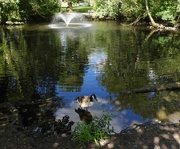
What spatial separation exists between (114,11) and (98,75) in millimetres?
35153

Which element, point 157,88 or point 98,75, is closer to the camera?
point 157,88

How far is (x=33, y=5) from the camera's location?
47188 millimetres

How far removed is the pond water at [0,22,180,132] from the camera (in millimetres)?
11008

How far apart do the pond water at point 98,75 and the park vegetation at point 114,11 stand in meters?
15.8

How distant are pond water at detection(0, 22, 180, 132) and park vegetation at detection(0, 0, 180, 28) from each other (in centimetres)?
1585

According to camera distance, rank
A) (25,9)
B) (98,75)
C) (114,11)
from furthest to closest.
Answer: (114,11) < (25,9) < (98,75)

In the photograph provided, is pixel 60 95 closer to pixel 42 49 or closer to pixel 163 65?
pixel 163 65

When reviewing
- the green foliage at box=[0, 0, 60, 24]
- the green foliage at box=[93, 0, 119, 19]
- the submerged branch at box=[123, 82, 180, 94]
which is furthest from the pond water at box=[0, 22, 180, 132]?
the green foliage at box=[93, 0, 119, 19]

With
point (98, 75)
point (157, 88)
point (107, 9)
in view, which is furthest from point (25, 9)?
point (157, 88)

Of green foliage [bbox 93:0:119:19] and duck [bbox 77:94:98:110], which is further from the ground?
green foliage [bbox 93:0:119:19]

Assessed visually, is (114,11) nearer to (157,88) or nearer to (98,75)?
(98,75)

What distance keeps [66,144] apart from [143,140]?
236 centimetres

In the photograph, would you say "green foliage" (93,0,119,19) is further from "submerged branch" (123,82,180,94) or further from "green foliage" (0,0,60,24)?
"submerged branch" (123,82,180,94)

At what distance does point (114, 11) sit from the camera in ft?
159
